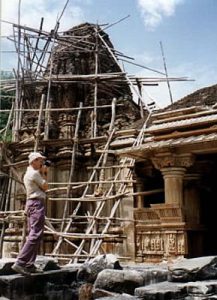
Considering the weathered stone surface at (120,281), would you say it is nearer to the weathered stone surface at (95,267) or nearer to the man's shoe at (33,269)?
the weathered stone surface at (95,267)

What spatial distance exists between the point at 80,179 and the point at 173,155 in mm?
6514

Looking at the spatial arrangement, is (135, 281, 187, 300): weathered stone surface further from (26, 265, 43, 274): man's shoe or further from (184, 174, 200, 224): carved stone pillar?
(184, 174, 200, 224): carved stone pillar

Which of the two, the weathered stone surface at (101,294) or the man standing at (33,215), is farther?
the man standing at (33,215)

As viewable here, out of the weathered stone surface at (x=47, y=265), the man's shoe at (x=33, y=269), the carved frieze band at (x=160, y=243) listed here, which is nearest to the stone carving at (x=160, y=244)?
the carved frieze band at (x=160, y=243)

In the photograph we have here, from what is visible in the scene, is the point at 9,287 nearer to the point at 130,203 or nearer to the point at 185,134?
the point at 185,134

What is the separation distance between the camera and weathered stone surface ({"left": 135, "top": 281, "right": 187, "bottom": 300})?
4.38 m

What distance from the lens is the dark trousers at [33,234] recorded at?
5613mm

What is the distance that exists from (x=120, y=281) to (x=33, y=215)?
1.38 metres

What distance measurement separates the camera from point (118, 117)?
49.9ft

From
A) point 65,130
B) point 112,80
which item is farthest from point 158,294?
point 112,80

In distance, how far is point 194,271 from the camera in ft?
16.4

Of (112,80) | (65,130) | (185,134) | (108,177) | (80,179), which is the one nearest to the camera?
(185,134)

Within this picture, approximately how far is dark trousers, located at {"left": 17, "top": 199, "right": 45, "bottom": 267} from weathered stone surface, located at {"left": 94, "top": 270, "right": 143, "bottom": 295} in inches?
35.5

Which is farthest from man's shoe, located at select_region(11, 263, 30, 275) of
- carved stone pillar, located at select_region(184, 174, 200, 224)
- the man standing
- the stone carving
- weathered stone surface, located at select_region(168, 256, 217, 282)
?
carved stone pillar, located at select_region(184, 174, 200, 224)
